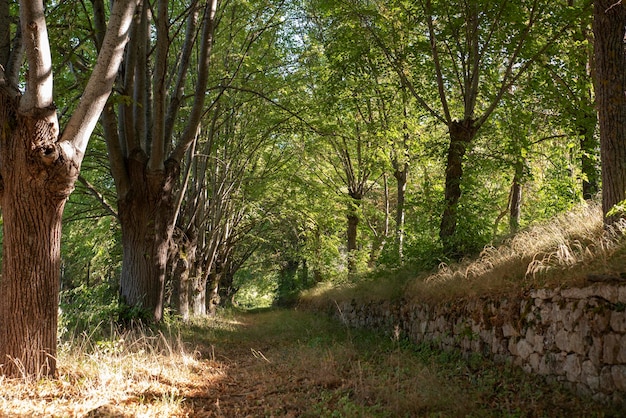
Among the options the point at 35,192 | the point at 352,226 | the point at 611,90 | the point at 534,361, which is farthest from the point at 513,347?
the point at 352,226

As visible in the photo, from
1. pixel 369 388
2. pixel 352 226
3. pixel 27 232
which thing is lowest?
pixel 369 388

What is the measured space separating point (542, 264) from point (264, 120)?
392 inches

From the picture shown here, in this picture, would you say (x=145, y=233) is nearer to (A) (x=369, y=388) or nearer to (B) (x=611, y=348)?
(A) (x=369, y=388)

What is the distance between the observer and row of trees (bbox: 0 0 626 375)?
16.2 feet

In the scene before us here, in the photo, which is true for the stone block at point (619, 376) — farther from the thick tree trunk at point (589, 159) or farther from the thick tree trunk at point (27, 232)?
the thick tree trunk at point (589, 159)

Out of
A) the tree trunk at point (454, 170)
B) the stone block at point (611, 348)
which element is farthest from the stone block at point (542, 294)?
the tree trunk at point (454, 170)

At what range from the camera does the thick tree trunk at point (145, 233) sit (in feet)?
28.3

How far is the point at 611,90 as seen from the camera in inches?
232

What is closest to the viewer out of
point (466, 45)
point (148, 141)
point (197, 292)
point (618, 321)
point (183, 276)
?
point (618, 321)

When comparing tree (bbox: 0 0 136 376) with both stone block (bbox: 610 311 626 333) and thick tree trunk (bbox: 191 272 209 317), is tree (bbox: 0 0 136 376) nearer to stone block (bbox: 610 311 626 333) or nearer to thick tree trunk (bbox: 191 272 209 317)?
stone block (bbox: 610 311 626 333)

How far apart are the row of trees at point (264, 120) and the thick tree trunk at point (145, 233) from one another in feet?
0.09

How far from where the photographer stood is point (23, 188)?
489 cm

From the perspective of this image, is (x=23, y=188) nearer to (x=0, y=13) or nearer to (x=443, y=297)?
(x=0, y=13)

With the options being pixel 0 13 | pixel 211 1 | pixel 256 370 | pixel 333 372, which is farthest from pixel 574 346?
pixel 0 13
